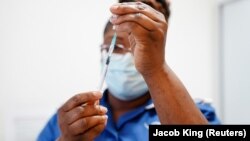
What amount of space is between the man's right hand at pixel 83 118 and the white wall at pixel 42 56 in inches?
29.3

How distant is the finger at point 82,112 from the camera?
0.44 meters

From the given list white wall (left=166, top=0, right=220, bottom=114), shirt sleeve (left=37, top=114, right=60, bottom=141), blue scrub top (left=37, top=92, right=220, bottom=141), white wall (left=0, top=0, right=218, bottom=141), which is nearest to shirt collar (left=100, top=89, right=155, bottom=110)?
blue scrub top (left=37, top=92, right=220, bottom=141)

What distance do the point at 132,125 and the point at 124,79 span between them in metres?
0.12

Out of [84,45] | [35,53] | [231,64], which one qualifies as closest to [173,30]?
[231,64]

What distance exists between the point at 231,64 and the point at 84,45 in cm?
68

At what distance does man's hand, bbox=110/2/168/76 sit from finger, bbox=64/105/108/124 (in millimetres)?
92

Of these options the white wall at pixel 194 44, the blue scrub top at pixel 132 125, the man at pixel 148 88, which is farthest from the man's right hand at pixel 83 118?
the white wall at pixel 194 44

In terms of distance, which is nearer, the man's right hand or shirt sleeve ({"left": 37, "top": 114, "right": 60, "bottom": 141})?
the man's right hand

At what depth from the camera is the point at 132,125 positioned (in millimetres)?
763

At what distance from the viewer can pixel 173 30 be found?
140cm

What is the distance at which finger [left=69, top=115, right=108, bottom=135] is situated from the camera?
0.43 metres

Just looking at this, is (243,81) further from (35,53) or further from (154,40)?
(154,40)

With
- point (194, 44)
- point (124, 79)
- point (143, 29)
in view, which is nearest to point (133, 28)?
point (143, 29)

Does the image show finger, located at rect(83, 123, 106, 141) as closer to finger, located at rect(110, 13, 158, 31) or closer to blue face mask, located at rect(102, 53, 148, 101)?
finger, located at rect(110, 13, 158, 31)
